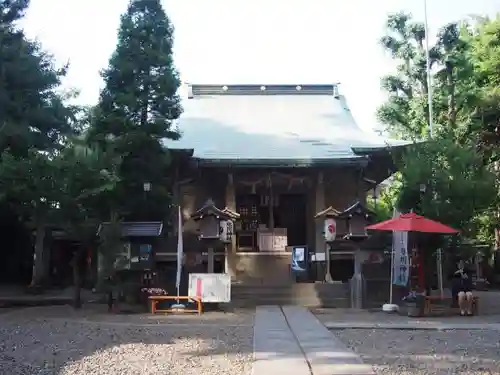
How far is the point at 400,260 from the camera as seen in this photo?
12398mm

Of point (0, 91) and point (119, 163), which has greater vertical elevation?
point (0, 91)

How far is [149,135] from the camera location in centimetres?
1397

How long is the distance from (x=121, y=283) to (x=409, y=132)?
14.6 metres

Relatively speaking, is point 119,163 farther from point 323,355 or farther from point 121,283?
point 323,355

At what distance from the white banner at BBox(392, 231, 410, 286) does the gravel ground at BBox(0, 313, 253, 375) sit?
443cm

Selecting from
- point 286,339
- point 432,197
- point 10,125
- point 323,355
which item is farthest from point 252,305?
point 10,125

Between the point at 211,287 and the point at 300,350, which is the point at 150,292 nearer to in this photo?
the point at 211,287

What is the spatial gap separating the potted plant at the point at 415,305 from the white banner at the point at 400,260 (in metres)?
0.83

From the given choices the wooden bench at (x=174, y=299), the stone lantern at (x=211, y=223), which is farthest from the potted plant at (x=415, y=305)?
the stone lantern at (x=211, y=223)

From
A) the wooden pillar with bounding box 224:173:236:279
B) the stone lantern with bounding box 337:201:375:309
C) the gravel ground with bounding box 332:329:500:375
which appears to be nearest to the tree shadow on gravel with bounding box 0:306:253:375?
the gravel ground with bounding box 332:329:500:375

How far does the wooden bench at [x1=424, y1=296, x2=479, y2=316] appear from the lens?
11.6 metres

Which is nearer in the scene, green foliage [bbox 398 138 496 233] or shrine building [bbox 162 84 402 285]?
green foliage [bbox 398 138 496 233]

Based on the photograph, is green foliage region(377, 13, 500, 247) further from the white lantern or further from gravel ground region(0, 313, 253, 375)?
gravel ground region(0, 313, 253, 375)

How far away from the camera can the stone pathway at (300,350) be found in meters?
5.52
